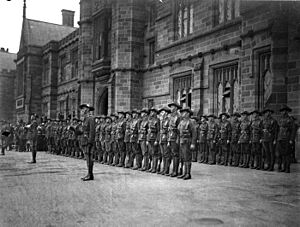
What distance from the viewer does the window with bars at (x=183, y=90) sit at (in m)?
18.9

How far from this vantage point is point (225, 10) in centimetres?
1691

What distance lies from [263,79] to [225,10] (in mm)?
4655

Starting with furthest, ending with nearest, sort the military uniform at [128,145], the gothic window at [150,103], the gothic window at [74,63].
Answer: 1. the gothic window at [74,63]
2. the gothic window at [150,103]
3. the military uniform at [128,145]

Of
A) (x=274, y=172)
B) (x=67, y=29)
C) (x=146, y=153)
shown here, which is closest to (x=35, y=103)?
(x=67, y=29)

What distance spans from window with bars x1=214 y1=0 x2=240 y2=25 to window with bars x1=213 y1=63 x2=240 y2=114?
219cm

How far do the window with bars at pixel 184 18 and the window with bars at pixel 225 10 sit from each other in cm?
197

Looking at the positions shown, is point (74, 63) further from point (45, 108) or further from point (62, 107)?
point (45, 108)

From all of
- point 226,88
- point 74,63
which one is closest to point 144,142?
point 226,88

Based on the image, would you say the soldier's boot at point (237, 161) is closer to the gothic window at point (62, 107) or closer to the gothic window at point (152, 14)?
the gothic window at point (152, 14)

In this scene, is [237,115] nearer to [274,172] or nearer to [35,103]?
[274,172]

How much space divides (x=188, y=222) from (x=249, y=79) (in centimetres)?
956

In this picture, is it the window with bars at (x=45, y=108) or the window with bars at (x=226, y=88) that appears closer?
the window with bars at (x=226, y=88)

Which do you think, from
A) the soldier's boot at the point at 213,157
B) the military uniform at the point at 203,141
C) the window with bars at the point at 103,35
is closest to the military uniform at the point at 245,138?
the soldier's boot at the point at 213,157

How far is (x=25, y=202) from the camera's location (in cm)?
685
